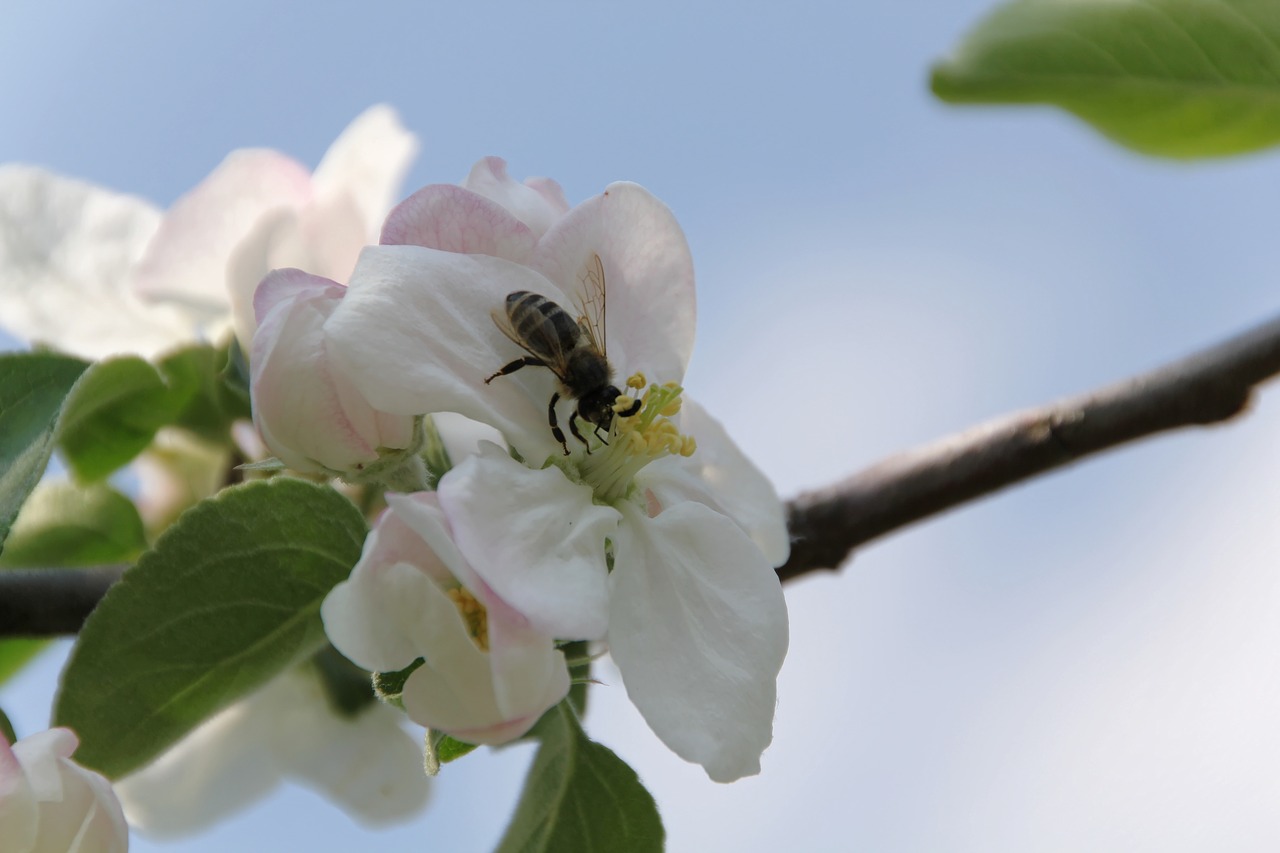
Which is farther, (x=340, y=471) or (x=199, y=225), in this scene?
(x=199, y=225)

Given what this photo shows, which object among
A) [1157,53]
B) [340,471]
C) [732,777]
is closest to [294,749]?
[340,471]

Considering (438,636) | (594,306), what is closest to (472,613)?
(438,636)

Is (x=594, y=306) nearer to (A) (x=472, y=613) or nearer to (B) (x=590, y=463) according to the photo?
(B) (x=590, y=463)

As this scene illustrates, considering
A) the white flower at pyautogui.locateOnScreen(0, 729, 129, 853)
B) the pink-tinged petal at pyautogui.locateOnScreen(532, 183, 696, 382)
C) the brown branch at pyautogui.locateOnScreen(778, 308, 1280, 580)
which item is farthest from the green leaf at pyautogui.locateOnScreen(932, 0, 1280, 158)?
the white flower at pyautogui.locateOnScreen(0, 729, 129, 853)

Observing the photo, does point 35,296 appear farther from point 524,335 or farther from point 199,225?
point 524,335

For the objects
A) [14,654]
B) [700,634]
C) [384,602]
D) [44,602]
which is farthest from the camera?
[14,654]

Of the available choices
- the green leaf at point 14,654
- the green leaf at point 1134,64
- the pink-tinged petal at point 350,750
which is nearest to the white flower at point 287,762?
the pink-tinged petal at point 350,750
